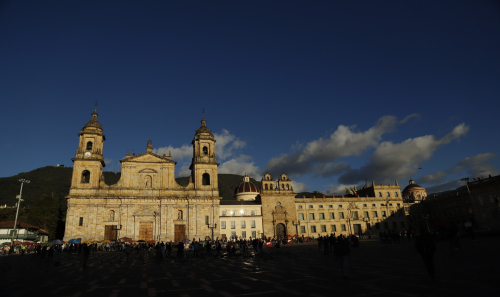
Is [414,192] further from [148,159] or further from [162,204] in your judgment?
[148,159]

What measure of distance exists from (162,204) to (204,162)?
10.7 meters

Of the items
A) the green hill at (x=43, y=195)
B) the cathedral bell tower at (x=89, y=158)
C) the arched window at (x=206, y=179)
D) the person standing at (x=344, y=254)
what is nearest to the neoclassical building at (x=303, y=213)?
the arched window at (x=206, y=179)

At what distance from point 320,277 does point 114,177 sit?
538 ft

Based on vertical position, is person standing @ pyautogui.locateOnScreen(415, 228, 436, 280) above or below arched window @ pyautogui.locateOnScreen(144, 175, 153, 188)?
below

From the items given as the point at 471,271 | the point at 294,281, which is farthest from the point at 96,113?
the point at 471,271

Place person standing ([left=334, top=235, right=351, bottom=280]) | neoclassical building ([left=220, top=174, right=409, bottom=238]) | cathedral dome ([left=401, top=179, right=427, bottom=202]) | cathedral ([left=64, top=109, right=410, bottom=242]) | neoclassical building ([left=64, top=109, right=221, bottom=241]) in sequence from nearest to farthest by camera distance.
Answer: person standing ([left=334, top=235, right=351, bottom=280])
neoclassical building ([left=64, top=109, right=221, bottom=241])
cathedral ([left=64, top=109, right=410, bottom=242])
neoclassical building ([left=220, top=174, right=409, bottom=238])
cathedral dome ([left=401, top=179, right=427, bottom=202])

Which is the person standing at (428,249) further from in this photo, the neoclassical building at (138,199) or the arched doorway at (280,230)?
the arched doorway at (280,230)

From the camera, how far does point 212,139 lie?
196 ft

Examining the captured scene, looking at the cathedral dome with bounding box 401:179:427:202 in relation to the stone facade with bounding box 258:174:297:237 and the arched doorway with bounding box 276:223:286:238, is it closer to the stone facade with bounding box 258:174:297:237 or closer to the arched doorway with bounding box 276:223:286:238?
the stone facade with bounding box 258:174:297:237

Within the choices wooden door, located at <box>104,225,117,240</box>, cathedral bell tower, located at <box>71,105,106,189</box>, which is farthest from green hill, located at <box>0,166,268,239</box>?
wooden door, located at <box>104,225,117,240</box>

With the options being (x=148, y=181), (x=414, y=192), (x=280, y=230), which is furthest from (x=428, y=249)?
(x=414, y=192)

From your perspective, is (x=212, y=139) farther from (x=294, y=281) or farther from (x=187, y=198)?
(x=294, y=281)

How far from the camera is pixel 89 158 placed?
52750 millimetres

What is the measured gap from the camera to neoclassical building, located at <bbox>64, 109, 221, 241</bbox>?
164 feet
